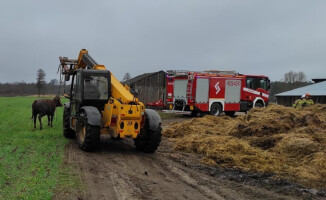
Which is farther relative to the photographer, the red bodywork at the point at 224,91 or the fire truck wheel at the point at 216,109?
the fire truck wheel at the point at 216,109

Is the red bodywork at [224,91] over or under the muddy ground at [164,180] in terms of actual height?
over

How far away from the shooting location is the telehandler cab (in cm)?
941

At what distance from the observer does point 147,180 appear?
7.10 meters

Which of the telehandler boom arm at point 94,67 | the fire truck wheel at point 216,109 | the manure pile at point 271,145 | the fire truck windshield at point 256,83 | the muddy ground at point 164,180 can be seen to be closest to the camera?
the muddy ground at point 164,180

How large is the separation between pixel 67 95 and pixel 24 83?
97880 mm

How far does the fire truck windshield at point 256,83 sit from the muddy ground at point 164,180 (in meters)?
15.9

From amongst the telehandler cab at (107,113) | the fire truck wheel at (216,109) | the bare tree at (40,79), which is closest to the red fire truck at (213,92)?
the fire truck wheel at (216,109)

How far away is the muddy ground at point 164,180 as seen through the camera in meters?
6.16

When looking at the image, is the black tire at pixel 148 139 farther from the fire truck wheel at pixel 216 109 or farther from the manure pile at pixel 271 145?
the fire truck wheel at pixel 216 109

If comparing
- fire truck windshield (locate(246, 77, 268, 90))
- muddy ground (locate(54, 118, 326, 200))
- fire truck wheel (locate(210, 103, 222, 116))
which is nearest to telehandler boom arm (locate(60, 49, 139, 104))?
muddy ground (locate(54, 118, 326, 200))

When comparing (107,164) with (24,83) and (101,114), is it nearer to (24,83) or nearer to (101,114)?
(101,114)

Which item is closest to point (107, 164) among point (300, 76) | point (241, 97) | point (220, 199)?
point (220, 199)

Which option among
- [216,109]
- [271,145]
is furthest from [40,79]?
[271,145]

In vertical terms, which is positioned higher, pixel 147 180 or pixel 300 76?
pixel 300 76
